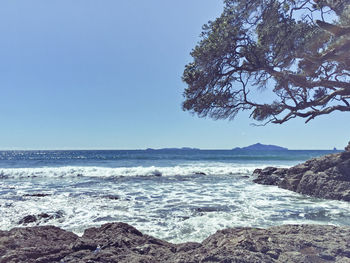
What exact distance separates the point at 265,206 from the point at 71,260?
23.1ft

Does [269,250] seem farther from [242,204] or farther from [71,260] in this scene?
[242,204]

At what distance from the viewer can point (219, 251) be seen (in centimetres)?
306

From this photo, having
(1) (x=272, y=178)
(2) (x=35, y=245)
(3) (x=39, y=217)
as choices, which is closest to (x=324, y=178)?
(1) (x=272, y=178)

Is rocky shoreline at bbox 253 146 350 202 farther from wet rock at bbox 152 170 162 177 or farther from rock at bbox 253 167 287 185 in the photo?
wet rock at bbox 152 170 162 177

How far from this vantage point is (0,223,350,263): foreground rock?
120 inches

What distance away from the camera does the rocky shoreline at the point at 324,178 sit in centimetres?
1017

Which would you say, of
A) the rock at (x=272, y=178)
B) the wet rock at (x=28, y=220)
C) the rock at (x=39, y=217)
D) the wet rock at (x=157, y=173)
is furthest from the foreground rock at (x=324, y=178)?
the wet rock at (x=157, y=173)

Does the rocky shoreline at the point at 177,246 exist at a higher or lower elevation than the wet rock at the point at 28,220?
higher

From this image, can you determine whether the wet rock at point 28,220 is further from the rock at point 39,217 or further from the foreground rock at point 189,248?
the foreground rock at point 189,248

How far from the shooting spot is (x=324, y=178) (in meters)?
11.1

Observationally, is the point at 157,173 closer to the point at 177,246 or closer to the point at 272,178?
the point at 272,178

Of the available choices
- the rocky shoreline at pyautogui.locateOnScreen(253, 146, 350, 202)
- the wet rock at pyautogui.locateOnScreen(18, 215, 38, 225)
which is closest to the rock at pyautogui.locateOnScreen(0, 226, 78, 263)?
the wet rock at pyautogui.locateOnScreen(18, 215, 38, 225)

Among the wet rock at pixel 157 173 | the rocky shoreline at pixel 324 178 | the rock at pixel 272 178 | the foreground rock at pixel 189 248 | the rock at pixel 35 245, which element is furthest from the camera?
the wet rock at pixel 157 173

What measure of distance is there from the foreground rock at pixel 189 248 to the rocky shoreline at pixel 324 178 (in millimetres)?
7155
